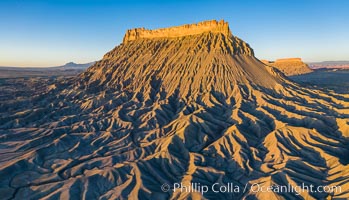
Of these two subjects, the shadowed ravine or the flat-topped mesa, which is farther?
the flat-topped mesa

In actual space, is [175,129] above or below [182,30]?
below

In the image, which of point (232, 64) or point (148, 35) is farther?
point (148, 35)

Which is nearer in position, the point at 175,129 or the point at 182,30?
the point at 175,129

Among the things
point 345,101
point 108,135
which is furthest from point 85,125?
point 345,101

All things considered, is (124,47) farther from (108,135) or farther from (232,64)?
(108,135)

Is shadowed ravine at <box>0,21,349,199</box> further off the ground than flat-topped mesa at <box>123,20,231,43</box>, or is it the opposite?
flat-topped mesa at <box>123,20,231,43</box>
